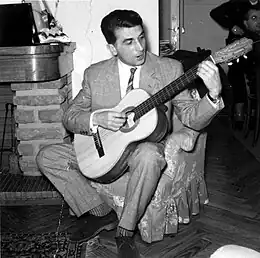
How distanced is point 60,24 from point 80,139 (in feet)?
3.24

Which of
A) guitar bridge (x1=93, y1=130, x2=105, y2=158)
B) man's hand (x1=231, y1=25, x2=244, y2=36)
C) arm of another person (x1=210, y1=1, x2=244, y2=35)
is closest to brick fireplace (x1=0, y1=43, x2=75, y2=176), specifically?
guitar bridge (x1=93, y1=130, x2=105, y2=158)

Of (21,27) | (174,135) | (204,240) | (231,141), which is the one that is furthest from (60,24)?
(231,141)

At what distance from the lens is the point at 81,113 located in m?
2.20

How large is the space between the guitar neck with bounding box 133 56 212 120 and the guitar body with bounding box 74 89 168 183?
3 cm

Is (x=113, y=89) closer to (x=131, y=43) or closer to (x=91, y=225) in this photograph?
(x=131, y=43)

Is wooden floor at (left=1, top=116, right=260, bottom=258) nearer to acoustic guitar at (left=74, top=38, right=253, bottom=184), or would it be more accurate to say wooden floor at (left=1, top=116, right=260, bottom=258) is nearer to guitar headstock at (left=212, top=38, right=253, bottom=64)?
acoustic guitar at (left=74, top=38, right=253, bottom=184)

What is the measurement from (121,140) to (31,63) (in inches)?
31.7

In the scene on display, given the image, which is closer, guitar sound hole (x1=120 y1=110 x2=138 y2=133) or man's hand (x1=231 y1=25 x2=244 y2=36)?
guitar sound hole (x1=120 y1=110 x2=138 y2=133)

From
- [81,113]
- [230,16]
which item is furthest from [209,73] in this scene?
[230,16]

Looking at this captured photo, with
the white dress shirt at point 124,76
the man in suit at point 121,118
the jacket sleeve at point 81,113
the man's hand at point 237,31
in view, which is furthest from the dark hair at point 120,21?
the man's hand at point 237,31

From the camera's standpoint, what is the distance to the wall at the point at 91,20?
9.43 feet

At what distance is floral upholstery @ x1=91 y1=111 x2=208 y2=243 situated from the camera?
82.7 inches

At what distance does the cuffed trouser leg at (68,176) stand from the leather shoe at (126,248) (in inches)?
11.8

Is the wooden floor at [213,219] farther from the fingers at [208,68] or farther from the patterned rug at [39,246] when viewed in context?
the fingers at [208,68]
